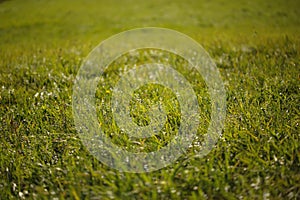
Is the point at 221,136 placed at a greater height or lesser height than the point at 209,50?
lesser

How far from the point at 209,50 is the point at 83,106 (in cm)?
455

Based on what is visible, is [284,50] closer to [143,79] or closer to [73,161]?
[143,79]

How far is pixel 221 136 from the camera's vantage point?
11.5ft

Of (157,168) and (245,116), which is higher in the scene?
(245,116)

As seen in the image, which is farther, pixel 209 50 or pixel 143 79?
pixel 209 50

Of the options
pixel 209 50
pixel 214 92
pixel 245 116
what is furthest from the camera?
pixel 209 50

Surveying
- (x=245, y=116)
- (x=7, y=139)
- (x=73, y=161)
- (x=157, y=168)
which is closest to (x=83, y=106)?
(x=7, y=139)

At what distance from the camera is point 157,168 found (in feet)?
10.1

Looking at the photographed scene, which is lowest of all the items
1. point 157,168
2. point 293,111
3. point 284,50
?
point 157,168

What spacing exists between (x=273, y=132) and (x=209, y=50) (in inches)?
197

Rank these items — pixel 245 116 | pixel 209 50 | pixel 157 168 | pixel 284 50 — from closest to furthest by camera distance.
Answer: pixel 157 168
pixel 245 116
pixel 284 50
pixel 209 50

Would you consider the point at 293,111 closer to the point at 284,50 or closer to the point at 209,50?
the point at 284,50

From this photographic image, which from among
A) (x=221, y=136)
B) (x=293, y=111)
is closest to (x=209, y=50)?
(x=293, y=111)

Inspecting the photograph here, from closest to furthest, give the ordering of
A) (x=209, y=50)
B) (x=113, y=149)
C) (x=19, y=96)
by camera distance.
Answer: (x=113, y=149), (x=19, y=96), (x=209, y=50)
